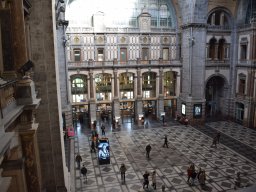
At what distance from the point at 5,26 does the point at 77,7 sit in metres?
24.0

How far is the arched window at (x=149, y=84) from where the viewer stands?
3259 centimetres

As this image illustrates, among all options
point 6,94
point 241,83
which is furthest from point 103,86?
point 6,94

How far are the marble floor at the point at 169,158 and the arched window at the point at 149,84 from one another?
5.47 m

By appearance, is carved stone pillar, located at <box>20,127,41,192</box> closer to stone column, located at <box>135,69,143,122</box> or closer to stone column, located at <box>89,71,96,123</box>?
stone column, located at <box>89,71,96,123</box>

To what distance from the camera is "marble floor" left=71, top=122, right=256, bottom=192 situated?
52.2ft

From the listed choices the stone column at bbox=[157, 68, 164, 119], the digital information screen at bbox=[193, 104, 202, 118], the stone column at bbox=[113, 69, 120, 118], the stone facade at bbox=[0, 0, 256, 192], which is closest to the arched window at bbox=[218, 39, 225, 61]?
the stone facade at bbox=[0, 0, 256, 192]

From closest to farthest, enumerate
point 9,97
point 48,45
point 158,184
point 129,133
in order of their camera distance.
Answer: point 9,97, point 48,45, point 158,184, point 129,133

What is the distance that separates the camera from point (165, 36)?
32.1 meters

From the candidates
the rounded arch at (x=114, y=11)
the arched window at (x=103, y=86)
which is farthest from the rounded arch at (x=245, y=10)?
the arched window at (x=103, y=86)

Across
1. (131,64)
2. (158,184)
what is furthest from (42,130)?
(131,64)

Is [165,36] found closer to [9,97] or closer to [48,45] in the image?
[48,45]

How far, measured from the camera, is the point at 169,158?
1978 cm

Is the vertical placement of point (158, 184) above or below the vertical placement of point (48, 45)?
below

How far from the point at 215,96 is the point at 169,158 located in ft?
58.0
